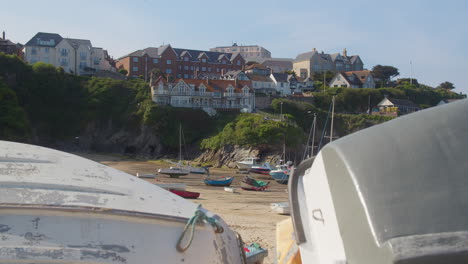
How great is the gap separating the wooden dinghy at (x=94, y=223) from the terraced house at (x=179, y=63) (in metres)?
65.1

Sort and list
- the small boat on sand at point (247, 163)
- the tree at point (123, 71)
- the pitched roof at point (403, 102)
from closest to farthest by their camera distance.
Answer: the small boat on sand at point (247, 163) < the pitched roof at point (403, 102) < the tree at point (123, 71)

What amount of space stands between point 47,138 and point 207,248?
54170mm

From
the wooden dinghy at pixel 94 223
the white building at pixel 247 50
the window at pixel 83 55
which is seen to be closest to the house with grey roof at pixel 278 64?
the white building at pixel 247 50

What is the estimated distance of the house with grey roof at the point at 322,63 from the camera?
8925 cm

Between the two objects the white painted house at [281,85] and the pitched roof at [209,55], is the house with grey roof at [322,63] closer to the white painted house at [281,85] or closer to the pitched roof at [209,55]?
the white painted house at [281,85]

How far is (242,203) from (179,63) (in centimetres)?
5661

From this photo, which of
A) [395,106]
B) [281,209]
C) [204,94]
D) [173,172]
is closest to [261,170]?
[173,172]

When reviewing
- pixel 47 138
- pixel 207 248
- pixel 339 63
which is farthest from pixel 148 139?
pixel 339 63

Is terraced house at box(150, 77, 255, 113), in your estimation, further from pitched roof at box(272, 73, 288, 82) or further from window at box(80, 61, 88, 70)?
window at box(80, 61, 88, 70)

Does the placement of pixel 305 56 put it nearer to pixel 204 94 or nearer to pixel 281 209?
pixel 204 94

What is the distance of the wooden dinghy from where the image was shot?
289 cm

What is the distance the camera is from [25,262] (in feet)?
9.14

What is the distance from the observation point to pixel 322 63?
298 ft

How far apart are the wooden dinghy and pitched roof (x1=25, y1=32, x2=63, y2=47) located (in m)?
66.4
